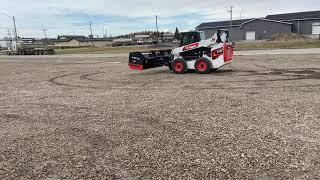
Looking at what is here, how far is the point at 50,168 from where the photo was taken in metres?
5.20

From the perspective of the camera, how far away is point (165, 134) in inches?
265

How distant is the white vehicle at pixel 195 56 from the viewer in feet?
53.6

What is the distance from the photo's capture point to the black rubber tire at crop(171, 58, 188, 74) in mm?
17078

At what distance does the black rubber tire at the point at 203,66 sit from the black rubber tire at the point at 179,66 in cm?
59

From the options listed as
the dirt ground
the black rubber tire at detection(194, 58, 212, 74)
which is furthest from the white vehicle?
the dirt ground

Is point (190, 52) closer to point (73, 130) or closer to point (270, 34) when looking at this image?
point (73, 130)

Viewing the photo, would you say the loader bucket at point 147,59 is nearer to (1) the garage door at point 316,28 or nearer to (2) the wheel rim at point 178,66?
(2) the wheel rim at point 178,66

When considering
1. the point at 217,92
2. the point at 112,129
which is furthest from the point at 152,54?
the point at 112,129

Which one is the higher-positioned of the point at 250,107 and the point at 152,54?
the point at 152,54

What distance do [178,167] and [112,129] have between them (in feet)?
8.31

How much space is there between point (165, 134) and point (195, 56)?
35.1ft

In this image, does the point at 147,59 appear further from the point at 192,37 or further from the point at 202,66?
the point at 202,66

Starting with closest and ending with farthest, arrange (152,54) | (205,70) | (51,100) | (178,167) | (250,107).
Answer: (178,167), (250,107), (51,100), (205,70), (152,54)

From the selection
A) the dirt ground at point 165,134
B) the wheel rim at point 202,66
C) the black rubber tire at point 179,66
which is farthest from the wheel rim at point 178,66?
the dirt ground at point 165,134
